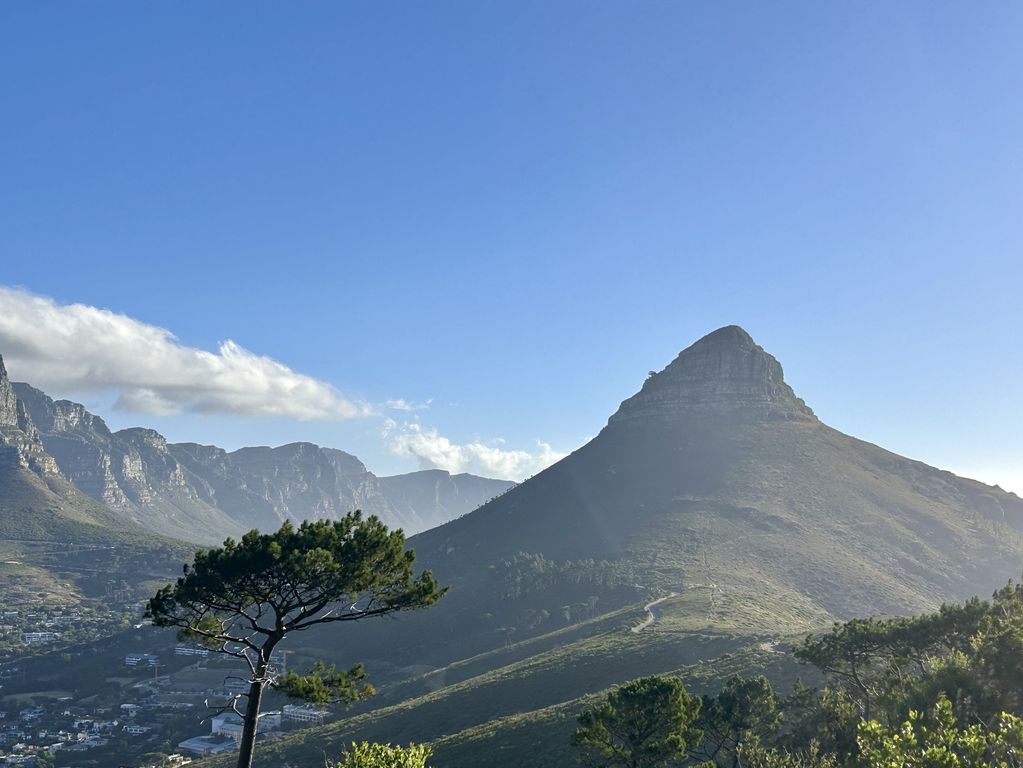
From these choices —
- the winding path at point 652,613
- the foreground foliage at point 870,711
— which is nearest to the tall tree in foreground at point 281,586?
the foreground foliage at point 870,711

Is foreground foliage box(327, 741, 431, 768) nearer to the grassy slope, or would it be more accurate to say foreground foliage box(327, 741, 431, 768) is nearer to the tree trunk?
the tree trunk

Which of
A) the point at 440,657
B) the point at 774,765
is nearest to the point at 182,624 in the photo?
the point at 774,765

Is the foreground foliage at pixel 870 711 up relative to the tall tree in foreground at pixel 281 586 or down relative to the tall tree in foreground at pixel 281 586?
down

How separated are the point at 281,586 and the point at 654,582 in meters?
115

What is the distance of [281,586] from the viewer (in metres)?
24.7

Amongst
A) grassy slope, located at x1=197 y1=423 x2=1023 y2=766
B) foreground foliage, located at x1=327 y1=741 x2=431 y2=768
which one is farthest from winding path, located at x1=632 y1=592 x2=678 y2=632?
foreground foliage, located at x1=327 y1=741 x2=431 y2=768

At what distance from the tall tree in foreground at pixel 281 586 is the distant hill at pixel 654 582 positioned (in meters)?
30.6

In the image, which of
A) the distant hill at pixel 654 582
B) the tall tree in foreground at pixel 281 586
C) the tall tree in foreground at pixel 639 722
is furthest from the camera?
the distant hill at pixel 654 582

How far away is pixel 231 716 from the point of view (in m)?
128

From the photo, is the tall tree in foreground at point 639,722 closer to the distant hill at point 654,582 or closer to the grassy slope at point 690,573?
the distant hill at point 654,582

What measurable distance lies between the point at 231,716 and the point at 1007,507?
680 ft

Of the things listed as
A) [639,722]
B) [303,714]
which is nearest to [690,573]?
[303,714]

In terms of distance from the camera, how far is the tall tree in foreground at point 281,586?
23625 mm

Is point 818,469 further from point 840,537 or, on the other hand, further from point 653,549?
point 653,549
